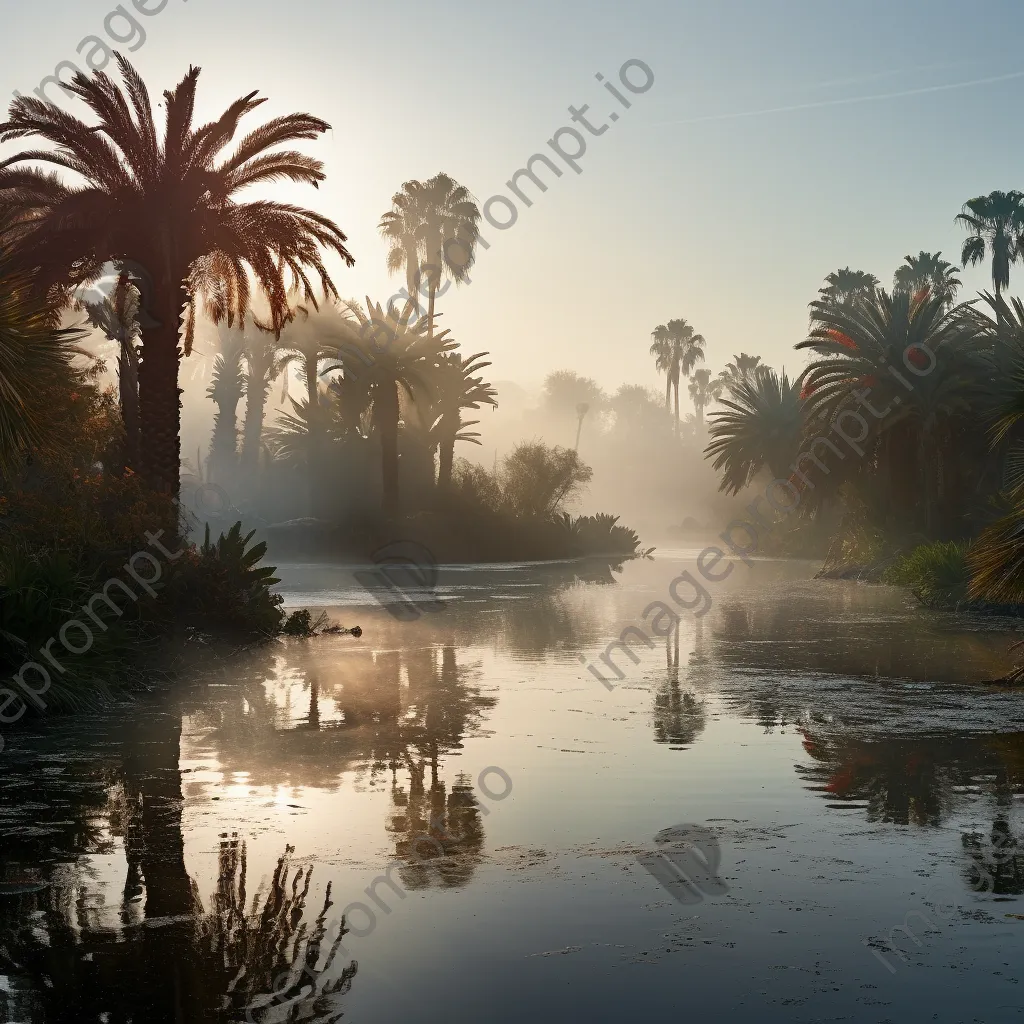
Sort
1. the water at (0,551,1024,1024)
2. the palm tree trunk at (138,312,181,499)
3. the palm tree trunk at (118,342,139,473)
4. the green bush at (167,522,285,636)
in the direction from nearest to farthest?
the water at (0,551,1024,1024)
the green bush at (167,522,285,636)
the palm tree trunk at (138,312,181,499)
the palm tree trunk at (118,342,139,473)

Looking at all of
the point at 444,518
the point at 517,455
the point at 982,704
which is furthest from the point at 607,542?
the point at 982,704

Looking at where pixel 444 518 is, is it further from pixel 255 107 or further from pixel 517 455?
pixel 255 107

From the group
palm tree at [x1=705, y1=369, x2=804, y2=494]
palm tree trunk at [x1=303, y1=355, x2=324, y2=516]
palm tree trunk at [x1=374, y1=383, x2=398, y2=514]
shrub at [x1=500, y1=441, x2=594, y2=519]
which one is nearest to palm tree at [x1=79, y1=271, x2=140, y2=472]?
palm tree trunk at [x1=374, y1=383, x2=398, y2=514]

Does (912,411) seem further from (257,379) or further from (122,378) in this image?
(257,379)

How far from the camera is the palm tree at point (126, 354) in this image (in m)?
28.7

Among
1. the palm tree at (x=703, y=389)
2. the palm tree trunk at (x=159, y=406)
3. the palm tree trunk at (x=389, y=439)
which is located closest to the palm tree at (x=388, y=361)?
the palm tree trunk at (x=389, y=439)

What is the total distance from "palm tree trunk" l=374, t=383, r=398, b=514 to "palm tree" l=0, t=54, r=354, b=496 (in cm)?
2943

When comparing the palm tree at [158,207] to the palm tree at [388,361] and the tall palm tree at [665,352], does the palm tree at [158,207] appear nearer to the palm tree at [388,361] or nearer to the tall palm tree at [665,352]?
the palm tree at [388,361]

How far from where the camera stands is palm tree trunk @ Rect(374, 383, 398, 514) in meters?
54.9

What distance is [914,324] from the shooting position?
4416 centimetres

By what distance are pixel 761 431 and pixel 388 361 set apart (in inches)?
774

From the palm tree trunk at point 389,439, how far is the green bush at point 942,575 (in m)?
24.6

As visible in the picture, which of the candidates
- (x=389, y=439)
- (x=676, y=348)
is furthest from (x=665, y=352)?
(x=389, y=439)

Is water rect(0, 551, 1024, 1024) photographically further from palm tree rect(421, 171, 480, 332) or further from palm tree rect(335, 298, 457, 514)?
palm tree rect(421, 171, 480, 332)
